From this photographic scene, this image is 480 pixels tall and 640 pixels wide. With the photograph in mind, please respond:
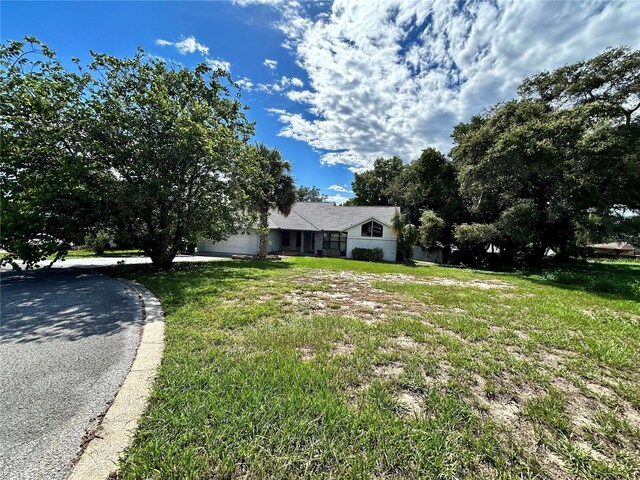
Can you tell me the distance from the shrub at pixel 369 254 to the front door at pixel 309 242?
4900 mm

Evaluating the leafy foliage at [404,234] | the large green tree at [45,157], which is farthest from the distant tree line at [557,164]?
the large green tree at [45,157]

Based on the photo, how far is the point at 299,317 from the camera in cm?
499

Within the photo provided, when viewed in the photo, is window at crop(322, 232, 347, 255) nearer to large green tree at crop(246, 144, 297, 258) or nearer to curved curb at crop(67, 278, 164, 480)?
large green tree at crop(246, 144, 297, 258)

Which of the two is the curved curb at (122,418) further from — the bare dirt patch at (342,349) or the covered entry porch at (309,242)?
the covered entry porch at (309,242)

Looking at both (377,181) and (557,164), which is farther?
(377,181)

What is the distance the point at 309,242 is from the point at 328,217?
9.91 feet

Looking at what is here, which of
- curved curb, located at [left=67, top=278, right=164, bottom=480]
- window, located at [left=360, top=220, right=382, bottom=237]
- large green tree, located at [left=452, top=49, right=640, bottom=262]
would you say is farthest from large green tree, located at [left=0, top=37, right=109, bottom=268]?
large green tree, located at [left=452, top=49, right=640, bottom=262]

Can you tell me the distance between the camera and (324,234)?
24.5 m

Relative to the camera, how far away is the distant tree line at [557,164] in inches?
512

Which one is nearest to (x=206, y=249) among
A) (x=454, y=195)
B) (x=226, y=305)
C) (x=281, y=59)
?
(x=281, y=59)

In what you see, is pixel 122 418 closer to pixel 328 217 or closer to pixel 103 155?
pixel 103 155

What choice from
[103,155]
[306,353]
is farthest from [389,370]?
[103,155]

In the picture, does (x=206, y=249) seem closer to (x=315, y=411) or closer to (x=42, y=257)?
(x=42, y=257)

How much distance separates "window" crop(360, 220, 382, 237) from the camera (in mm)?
22016
